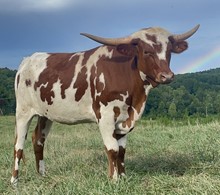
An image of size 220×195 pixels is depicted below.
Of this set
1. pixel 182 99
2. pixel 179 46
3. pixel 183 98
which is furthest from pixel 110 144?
pixel 183 98

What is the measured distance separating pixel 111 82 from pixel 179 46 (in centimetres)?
124

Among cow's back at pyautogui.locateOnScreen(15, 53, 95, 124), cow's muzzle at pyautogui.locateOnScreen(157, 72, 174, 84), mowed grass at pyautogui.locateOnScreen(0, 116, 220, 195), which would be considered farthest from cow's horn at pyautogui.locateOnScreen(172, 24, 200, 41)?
mowed grass at pyautogui.locateOnScreen(0, 116, 220, 195)

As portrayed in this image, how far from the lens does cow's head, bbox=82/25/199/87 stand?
551 centimetres

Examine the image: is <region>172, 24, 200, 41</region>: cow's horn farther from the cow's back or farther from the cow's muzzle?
the cow's back

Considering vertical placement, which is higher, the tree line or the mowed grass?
the mowed grass

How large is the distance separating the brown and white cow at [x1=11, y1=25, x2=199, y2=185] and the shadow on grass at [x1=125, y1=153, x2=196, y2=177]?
70 centimetres

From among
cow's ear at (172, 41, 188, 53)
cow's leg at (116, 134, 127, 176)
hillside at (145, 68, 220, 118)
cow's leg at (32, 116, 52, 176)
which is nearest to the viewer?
cow's ear at (172, 41, 188, 53)

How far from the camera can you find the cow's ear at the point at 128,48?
5762 millimetres

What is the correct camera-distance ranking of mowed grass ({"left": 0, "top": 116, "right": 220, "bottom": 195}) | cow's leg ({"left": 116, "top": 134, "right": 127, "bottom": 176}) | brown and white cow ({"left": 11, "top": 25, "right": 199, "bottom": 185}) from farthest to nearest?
cow's leg ({"left": 116, "top": 134, "right": 127, "bottom": 176}) → brown and white cow ({"left": 11, "top": 25, "right": 199, "bottom": 185}) → mowed grass ({"left": 0, "top": 116, "right": 220, "bottom": 195})

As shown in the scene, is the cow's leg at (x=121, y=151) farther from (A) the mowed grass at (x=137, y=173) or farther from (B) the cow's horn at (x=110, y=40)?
(B) the cow's horn at (x=110, y=40)

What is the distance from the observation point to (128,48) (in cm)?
578

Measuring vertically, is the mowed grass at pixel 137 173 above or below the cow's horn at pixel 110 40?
below

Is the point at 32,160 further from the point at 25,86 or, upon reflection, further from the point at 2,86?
the point at 2,86

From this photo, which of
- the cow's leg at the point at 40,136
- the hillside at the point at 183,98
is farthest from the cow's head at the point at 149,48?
the hillside at the point at 183,98
